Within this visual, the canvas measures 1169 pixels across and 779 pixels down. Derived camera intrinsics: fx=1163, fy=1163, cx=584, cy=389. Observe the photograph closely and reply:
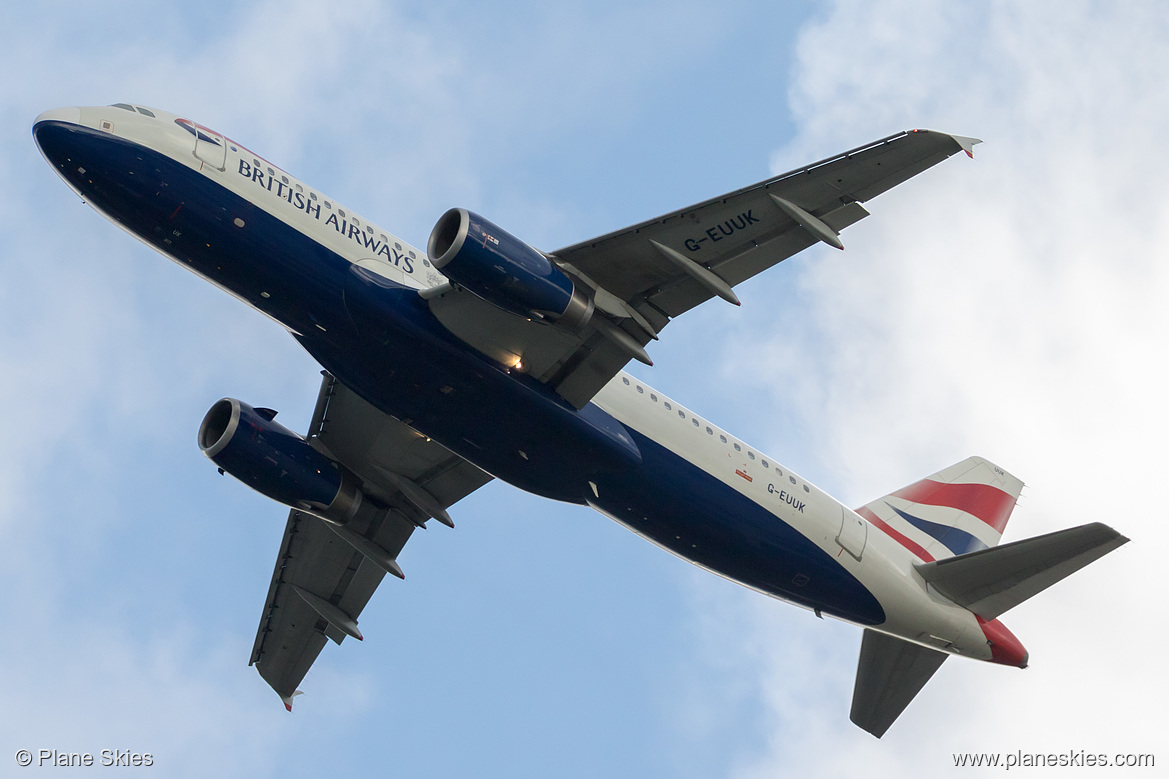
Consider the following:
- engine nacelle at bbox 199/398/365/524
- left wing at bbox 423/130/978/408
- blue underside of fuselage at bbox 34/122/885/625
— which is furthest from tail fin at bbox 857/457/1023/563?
engine nacelle at bbox 199/398/365/524

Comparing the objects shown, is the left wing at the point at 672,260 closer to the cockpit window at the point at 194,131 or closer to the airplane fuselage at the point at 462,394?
the airplane fuselage at the point at 462,394

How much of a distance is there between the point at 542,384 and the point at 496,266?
3.53m

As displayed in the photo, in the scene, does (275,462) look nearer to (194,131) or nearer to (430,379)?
(430,379)

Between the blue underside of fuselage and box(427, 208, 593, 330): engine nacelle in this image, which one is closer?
box(427, 208, 593, 330): engine nacelle

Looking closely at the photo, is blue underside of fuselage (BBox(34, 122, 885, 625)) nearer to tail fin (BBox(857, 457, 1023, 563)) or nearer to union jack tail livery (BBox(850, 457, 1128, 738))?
union jack tail livery (BBox(850, 457, 1128, 738))

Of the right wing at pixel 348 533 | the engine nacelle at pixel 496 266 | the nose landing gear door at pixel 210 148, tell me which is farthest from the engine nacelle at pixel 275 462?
the engine nacelle at pixel 496 266

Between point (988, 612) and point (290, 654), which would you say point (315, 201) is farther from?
point (988, 612)

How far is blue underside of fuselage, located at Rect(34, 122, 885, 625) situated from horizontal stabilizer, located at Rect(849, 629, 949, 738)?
356 cm

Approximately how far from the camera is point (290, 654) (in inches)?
1289

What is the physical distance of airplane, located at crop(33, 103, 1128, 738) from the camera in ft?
74.7

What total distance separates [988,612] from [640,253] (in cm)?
1341

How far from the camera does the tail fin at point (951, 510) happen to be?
31359mm

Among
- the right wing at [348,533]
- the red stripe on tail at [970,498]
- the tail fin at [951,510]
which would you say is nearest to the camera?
the right wing at [348,533]

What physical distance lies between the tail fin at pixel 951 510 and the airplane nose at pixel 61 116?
2150 centimetres
